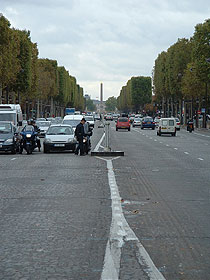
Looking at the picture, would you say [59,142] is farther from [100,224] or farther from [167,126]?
[167,126]

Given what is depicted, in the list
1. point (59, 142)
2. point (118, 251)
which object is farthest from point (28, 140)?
point (118, 251)

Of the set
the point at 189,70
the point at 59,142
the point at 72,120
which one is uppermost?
the point at 189,70

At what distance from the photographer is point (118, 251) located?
744 cm

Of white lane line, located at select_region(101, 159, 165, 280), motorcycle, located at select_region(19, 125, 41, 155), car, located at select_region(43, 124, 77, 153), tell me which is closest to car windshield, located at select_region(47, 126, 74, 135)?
car, located at select_region(43, 124, 77, 153)

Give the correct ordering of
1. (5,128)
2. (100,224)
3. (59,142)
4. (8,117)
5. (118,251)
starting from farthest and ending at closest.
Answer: (8,117)
(5,128)
(59,142)
(100,224)
(118,251)

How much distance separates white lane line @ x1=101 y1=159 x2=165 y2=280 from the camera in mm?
6372

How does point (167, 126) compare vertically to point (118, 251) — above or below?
below

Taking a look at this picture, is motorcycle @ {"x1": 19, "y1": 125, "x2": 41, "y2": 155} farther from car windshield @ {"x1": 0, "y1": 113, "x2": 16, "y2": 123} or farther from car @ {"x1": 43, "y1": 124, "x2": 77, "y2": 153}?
car windshield @ {"x1": 0, "y1": 113, "x2": 16, "y2": 123}

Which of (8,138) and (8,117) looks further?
(8,117)

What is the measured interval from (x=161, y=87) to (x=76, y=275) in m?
115

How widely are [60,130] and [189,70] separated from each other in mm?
56689

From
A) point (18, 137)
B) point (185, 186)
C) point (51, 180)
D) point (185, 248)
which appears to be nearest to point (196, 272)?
point (185, 248)

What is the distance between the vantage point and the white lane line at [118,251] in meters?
6.37

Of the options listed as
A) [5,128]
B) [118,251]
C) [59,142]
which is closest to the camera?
[118,251]
